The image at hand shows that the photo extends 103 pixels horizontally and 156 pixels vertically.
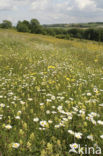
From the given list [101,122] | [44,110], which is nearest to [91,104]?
[101,122]

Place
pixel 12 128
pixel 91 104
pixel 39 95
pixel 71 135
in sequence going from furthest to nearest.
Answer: pixel 39 95, pixel 91 104, pixel 12 128, pixel 71 135

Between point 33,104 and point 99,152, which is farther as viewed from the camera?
point 33,104

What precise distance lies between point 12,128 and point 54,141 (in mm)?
984

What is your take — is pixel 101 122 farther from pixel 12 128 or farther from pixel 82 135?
pixel 12 128

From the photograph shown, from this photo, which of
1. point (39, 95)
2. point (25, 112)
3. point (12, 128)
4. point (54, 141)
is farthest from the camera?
point (39, 95)

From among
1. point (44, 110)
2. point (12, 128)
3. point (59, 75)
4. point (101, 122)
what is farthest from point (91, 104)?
point (59, 75)

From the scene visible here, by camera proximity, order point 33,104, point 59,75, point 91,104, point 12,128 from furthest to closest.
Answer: point 59,75 < point 33,104 < point 91,104 < point 12,128

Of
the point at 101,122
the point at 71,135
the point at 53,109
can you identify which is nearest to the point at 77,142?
the point at 71,135

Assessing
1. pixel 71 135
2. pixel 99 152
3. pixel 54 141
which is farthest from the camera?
pixel 71 135

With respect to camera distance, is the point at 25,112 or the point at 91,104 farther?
the point at 91,104

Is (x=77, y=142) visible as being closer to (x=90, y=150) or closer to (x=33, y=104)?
(x=90, y=150)

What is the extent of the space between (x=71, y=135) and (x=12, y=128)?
1.15 meters

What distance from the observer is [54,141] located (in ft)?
8.86

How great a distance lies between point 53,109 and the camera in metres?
3.87
